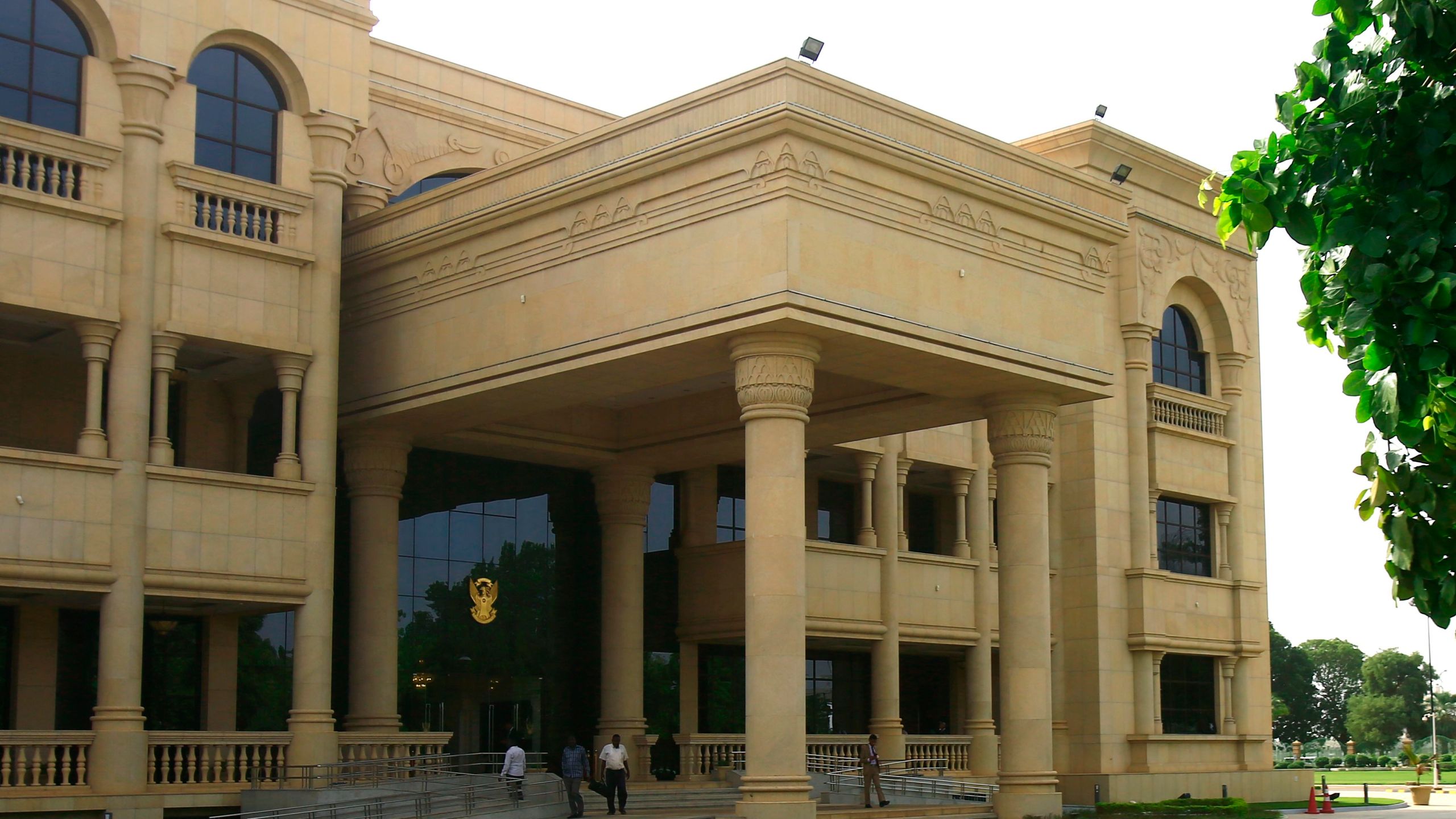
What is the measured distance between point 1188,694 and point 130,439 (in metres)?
27.9

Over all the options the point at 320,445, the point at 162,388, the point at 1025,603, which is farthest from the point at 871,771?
the point at 162,388

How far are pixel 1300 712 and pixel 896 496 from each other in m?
108

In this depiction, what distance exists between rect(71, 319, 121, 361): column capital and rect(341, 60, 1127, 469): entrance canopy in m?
5.02

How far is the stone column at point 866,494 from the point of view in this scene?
128 feet

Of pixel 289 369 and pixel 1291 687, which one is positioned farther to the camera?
pixel 1291 687

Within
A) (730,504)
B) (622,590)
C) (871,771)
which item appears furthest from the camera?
(730,504)

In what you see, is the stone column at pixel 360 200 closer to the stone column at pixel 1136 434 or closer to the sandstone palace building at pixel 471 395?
the sandstone palace building at pixel 471 395

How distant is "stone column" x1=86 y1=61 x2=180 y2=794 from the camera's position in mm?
26047

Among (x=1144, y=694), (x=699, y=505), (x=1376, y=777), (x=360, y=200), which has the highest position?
(x=360, y=200)

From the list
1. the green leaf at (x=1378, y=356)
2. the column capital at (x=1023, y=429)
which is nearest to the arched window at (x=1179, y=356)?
the column capital at (x=1023, y=429)

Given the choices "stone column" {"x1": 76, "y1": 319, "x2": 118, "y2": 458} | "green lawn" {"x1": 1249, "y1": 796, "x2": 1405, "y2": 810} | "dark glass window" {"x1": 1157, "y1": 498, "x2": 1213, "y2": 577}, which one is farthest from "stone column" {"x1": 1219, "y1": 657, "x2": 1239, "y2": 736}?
"stone column" {"x1": 76, "y1": 319, "x2": 118, "y2": 458}

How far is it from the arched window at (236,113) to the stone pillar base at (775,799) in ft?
46.1

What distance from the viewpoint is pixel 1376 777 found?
310 ft

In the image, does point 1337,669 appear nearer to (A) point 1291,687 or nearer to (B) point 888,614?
(A) point 1291,687
